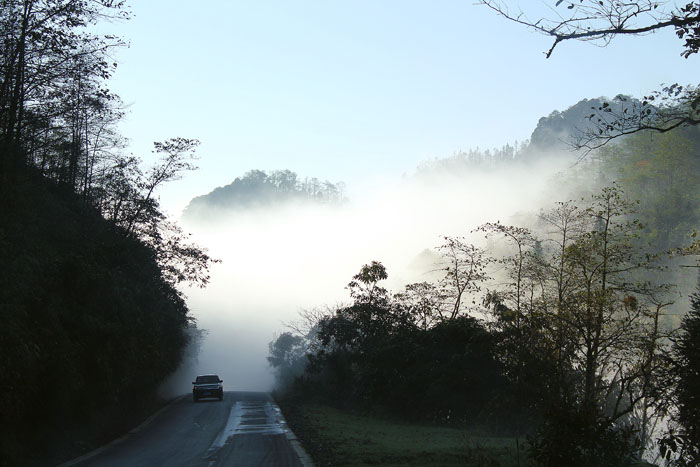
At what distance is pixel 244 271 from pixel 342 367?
120 metres

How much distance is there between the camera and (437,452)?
14.0 meters

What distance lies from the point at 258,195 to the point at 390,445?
172m

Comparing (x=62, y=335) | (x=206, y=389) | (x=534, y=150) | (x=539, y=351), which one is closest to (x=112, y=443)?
(x=62, y=335)

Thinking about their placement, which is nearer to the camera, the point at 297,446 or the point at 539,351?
the point at 297,446

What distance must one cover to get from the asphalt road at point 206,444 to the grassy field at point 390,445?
0.71m

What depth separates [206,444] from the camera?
53.5 feet

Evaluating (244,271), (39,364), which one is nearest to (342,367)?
(39,364)

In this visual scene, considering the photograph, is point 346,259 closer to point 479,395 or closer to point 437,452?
point 479,395

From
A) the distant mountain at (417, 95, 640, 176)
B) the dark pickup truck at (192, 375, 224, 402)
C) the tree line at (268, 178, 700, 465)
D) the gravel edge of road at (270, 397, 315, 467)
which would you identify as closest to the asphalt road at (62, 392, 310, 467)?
the gravel edge of road at (270, 397, 315, 467)

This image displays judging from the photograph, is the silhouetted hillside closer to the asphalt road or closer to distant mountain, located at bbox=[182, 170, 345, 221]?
the asphalt road

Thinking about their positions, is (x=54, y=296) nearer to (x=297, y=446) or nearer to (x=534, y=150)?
(x=297, y=446)

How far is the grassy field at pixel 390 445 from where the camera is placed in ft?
41.0

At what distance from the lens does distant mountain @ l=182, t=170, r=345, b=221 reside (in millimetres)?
171875

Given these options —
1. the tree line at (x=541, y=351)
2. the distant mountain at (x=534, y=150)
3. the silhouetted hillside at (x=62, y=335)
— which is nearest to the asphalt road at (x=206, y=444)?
the silhouetted hillside at (x=62, y=335)
